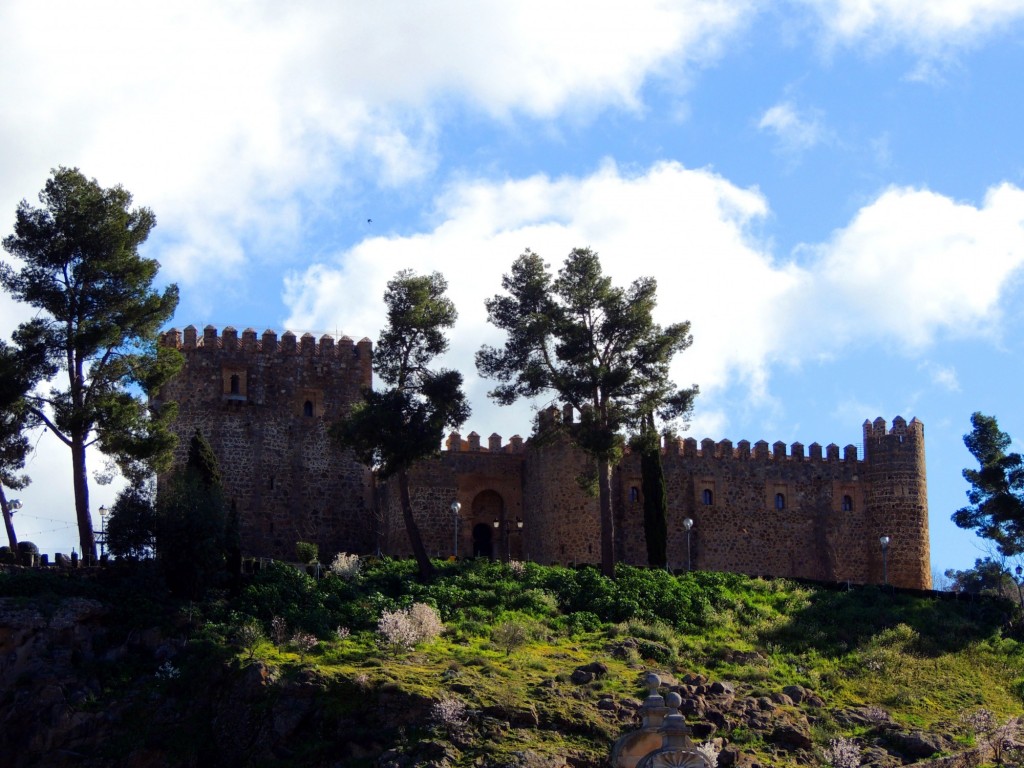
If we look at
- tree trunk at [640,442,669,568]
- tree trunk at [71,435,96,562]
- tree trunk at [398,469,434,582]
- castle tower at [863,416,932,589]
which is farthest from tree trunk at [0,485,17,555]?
castle tower at [863,416,932,589]

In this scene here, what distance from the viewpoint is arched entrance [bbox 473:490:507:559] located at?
53938 millimetres

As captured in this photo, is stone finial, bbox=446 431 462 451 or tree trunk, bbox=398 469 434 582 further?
stone finial, bbox=446 431 462 451

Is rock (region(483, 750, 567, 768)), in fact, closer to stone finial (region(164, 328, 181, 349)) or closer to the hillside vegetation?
the hillside vegetation

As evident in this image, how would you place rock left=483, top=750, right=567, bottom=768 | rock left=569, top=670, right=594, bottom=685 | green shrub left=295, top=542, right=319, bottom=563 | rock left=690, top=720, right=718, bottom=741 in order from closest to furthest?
1. rock left=483, top=750, right=567, bottom=768
2. rock left=690, top=720, right=718, bottom=741
3. rock left=569, top=670, right=594, bottom=685
4. green shrub left=295, top=542, right=319, bottom=563

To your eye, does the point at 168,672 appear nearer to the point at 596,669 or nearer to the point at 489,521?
the point at 596,669

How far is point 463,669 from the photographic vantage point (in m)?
35.1

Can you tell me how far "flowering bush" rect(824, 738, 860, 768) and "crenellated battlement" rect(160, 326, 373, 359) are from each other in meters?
21.0

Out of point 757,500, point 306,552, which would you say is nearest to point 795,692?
point 306,552

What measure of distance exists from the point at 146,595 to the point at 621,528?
1802 centimetres

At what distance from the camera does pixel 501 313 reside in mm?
47531

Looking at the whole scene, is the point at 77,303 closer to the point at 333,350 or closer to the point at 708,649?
the point at 333,350

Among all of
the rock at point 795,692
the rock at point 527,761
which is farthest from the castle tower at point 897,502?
the rock at point 527,761

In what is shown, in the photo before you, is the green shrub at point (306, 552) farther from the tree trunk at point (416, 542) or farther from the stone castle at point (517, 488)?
the tree trunk at point (416, 542)

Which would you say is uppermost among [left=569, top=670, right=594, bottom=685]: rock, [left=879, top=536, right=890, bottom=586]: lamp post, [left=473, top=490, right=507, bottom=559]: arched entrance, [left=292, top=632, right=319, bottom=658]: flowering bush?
[left=473, top=490, right=507, bottom=559]: arched entrance
